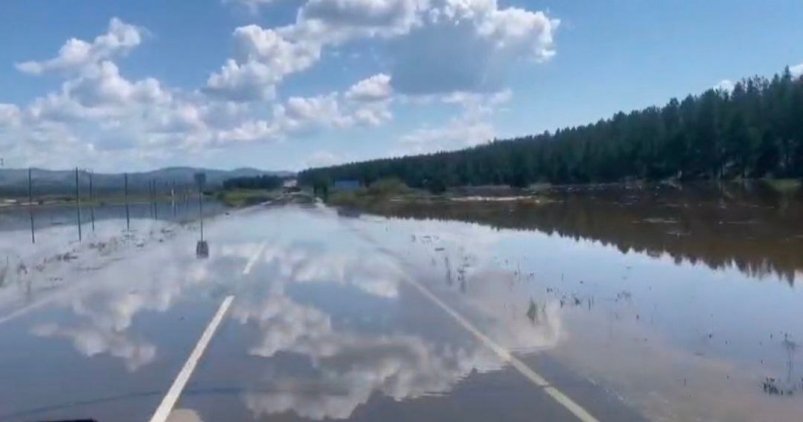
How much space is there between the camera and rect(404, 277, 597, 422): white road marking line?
8984 millimetres

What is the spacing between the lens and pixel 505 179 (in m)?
148

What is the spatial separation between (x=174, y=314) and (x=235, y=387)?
6.70 meters

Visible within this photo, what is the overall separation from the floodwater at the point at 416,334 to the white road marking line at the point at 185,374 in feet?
0.34

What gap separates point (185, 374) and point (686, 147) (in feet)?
341

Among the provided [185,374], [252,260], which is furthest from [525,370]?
[252,260]

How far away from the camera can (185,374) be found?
36.7ft

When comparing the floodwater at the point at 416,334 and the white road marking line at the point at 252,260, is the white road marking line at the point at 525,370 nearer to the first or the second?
the floodwater at the point at 416,334

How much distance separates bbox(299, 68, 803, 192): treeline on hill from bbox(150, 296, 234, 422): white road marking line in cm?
8851

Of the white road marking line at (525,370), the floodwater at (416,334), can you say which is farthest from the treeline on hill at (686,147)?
the white road marking line at (525,370)

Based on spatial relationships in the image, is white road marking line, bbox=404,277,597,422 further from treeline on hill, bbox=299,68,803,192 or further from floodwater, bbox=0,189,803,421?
treeline on hill, bbox=299,68,803,192

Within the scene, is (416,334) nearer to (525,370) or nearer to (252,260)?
(525,370)

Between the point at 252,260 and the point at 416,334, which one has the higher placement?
the point at 416,334

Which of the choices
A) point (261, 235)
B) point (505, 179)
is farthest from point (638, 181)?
point (261, 235)

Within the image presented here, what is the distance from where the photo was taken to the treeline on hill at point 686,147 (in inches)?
3935
